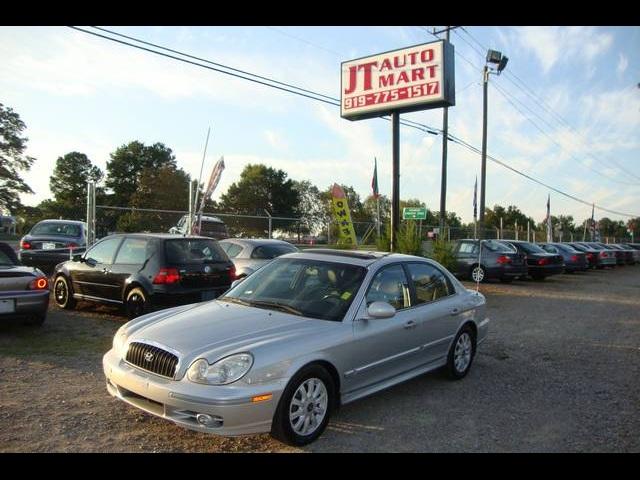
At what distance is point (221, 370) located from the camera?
3.73m

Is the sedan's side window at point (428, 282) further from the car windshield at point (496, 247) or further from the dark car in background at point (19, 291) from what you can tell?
the car windshield at point (496, 247)

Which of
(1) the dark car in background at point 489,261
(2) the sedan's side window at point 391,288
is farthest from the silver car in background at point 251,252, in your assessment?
(1) the dark car in background at point 489,261

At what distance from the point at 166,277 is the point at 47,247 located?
23.6 feet

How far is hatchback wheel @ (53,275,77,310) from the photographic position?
929cm

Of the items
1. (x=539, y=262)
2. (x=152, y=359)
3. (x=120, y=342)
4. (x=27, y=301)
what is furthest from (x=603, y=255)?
(x=152, y=359)

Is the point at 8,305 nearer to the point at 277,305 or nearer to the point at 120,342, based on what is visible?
the point at 120,342

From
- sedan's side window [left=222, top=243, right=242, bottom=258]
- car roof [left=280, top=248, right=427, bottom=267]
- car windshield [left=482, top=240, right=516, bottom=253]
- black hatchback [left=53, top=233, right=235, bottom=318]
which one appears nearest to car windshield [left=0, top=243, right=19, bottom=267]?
black hatchback [left=53, top=233, right=235, bottom=318]

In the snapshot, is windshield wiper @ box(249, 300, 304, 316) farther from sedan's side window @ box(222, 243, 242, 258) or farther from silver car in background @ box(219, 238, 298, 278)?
sedan's side window @ box(222, 243, 242, 258)

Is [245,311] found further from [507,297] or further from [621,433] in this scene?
[507,297]

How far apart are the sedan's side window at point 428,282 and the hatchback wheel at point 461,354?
548 millimetres

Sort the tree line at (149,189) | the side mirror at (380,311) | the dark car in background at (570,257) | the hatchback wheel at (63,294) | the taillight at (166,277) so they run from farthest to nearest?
the tree line at (149,189) → the dark car in background at (570,257) → the hatchback wheel at (63,294) → the taillight at (166,277) → the side mirror at (380,311)

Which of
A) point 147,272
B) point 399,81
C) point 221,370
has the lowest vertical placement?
point 221,370

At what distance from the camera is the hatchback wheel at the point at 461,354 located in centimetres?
596

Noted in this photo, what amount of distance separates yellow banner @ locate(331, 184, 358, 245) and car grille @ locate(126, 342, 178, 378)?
12.6 m
